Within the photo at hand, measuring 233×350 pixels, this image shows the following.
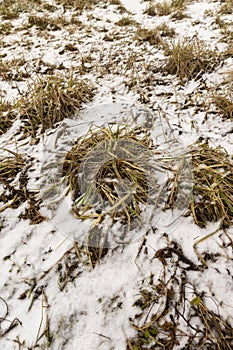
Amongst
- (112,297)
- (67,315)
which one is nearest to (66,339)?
(67,315)

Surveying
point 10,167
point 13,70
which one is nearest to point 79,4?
point 13,70

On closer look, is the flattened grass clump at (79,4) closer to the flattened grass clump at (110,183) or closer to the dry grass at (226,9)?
the dry grass at (226,9)

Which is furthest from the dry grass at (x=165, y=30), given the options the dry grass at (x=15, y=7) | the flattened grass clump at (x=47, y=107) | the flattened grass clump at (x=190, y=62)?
the dry grass at (x=15, y=7)

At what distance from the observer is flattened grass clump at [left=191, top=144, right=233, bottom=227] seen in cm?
149

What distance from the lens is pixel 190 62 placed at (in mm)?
2729

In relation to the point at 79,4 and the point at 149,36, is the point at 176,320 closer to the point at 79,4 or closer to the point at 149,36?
the point at 149,36

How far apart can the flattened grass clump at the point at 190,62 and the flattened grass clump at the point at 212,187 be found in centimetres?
128

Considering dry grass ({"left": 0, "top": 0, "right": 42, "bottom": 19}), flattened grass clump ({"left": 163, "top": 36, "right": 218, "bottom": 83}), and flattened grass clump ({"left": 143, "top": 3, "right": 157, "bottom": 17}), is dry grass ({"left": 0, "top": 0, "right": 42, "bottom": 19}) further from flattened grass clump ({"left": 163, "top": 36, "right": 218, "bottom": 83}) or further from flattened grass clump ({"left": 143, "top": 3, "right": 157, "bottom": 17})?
flattened grass clump ({"left": 163, "top": 36, "right": 218, "bottom": 83})

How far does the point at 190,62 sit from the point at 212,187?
1.80 meters

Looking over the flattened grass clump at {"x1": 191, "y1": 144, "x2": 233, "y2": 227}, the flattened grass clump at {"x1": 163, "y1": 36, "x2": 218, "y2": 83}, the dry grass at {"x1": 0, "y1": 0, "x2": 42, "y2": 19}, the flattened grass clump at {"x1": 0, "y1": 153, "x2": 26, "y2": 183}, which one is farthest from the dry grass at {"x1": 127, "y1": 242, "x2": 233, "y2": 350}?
the dry grass at {"x1": 0, "y1": 0, "x2": 42, "y2": 19}

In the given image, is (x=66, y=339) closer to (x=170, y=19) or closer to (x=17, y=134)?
(x=17, y=134)

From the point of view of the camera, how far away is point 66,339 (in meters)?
1.17

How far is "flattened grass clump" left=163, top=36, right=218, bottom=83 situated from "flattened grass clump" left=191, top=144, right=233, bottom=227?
50.5 inches

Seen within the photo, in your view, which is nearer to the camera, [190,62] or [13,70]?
[190,62]
